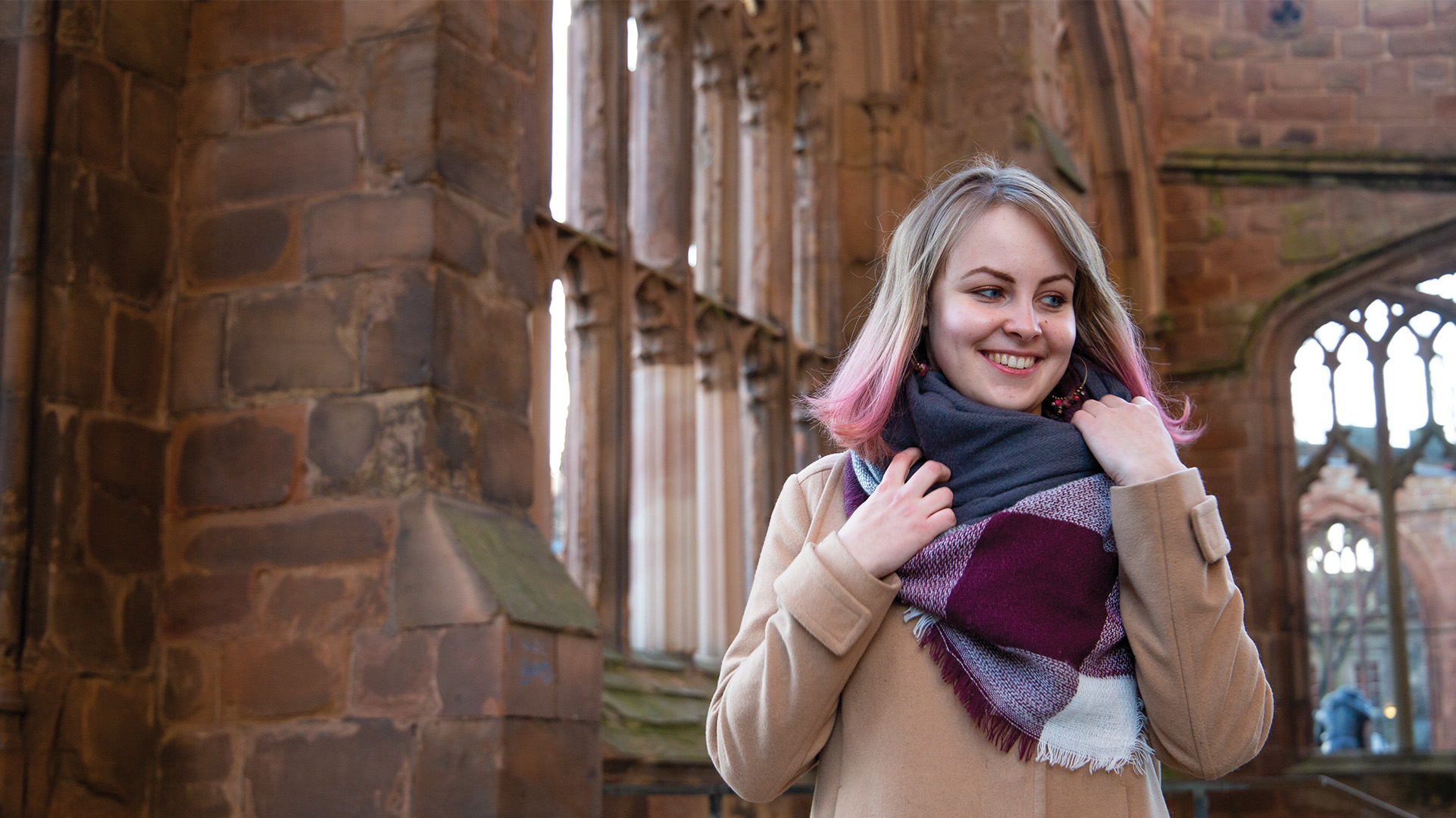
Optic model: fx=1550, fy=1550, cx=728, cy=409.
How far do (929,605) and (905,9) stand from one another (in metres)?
6.76

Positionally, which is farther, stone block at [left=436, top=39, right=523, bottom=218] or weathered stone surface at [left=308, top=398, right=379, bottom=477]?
stone block at [left=436, top=39, right=523, bottom=218]

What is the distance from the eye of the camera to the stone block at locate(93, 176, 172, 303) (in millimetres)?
3900

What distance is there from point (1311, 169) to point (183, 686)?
27.2 ft

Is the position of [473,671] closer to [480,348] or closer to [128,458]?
[480,348]

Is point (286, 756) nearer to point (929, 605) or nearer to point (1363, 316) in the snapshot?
point (929, 605)

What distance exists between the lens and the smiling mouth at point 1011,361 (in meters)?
1.65

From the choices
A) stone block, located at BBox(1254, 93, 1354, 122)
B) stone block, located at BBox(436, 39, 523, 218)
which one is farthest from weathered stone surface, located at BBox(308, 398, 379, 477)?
stone block, located at BBox(1254, 93, 1354, 122)

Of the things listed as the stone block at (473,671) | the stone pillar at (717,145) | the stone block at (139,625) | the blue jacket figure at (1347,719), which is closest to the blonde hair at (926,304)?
the stone block at (473,671)

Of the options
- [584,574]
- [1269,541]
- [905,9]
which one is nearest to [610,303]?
[584,574]

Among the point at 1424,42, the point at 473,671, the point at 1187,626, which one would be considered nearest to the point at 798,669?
the point at 1187,626

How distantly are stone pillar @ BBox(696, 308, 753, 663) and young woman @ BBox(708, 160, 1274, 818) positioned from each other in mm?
4790

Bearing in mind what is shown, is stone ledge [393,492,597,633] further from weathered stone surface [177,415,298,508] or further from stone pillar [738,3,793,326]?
stone pillar [738,3,793,326]

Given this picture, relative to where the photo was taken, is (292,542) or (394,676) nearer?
(394,676)

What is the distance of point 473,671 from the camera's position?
11.8 feet
